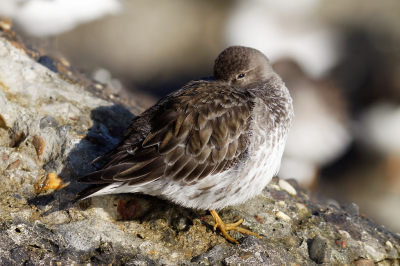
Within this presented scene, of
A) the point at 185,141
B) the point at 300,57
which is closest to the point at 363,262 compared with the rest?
the point at 185,141

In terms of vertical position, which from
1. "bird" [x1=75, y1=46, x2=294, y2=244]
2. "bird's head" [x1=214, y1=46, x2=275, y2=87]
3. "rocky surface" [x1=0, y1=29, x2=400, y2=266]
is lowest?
"rocky surface" [x1=0, y1=29, x2=400, y2=266]

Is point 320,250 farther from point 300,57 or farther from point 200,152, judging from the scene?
point 300,57

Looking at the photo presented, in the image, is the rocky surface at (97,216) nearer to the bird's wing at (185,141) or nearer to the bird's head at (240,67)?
the bird's wing at (185,141)

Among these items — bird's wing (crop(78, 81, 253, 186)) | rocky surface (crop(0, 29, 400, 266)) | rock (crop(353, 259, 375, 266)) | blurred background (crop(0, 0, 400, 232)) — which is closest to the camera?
rocky surface (crop(0, 29, 400, 266))

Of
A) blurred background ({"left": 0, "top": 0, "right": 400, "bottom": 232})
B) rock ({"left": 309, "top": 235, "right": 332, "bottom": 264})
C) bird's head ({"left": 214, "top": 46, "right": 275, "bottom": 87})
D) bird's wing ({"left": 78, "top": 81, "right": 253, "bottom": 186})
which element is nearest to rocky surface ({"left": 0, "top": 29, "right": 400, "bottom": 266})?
rock ({"left": 309, "top": 235, "right": 332, "bottom": 264})

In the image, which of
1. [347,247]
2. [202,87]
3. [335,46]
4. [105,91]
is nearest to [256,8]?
[335,46]

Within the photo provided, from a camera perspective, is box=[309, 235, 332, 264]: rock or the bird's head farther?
the bird's head

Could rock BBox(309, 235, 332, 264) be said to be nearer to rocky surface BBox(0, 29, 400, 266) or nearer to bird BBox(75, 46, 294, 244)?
rocky surface BBox(0, 29, 400, 266)

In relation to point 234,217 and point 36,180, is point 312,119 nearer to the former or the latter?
point 234,217
